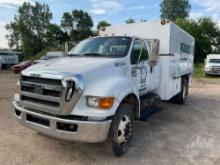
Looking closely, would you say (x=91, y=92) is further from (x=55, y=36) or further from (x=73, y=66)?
(x=55, y=36)

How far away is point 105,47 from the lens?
555 cm

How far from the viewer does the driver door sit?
17.8 feet

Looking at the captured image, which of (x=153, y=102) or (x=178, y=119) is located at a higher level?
(x=153, y=102)

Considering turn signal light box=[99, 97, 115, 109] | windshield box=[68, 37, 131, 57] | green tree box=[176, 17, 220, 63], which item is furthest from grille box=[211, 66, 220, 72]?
turn signal light box=[99, 97, 115, 109]

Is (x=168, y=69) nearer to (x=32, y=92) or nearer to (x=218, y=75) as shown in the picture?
(x=32, y=92)

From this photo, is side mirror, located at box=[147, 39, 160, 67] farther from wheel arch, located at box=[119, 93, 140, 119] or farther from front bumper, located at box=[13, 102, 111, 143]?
front bumper, located at box=[13, 102, 111, 143]

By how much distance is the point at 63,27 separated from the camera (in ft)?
212

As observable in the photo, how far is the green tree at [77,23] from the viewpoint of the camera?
2416 inches

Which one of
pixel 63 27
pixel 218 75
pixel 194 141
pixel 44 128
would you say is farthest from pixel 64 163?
pixel 63 27

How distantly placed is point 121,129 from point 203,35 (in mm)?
39298

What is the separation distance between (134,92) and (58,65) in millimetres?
1465

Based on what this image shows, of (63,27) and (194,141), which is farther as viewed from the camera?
(63,27)

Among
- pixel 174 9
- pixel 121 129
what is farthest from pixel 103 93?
pixel 174 9

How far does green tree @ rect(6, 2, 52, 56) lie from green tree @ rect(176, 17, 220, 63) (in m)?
37.1
